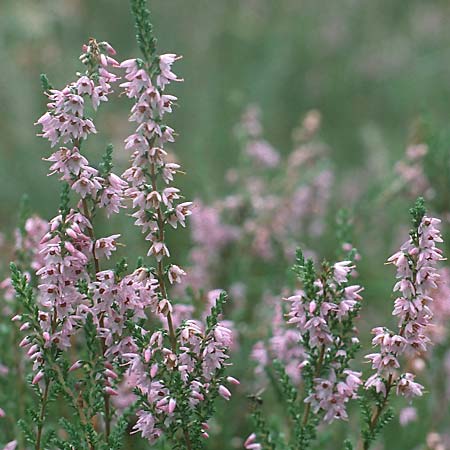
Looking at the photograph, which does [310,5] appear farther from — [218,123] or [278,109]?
[218,123]

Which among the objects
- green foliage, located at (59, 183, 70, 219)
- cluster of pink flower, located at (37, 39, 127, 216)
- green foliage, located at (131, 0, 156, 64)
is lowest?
green foliage, located at (59, 183, 70, 219)

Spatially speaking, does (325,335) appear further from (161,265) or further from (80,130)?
(80,130)

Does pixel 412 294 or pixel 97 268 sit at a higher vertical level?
pixel 97 268

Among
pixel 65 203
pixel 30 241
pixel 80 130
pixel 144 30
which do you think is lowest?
pixel 65 203

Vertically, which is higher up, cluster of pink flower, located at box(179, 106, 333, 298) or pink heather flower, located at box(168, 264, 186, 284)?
cluster of pink flower, located at box(179, 106, 333, 298)

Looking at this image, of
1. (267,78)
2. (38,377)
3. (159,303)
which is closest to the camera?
(159,303)

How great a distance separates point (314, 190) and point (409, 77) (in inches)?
207

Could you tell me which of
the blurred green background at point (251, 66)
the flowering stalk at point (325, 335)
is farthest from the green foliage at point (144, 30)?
the blurred green background at point (251, 66)

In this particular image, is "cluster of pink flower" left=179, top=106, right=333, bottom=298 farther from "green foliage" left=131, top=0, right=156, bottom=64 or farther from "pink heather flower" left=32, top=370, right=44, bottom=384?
"green foliage" left=131, top=0, right=156, bottom=64

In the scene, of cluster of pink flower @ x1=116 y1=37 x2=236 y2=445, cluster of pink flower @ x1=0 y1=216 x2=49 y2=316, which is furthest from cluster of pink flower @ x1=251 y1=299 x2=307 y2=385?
cluster of pink flower @ x1=0 y1=216 x2=49 y2=316

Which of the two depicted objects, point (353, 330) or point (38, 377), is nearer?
point (38, 377)

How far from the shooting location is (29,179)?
24.7 feet

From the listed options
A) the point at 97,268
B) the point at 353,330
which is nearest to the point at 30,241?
the point at 97,268

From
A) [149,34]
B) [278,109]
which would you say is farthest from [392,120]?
[149,34]
